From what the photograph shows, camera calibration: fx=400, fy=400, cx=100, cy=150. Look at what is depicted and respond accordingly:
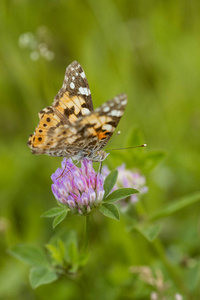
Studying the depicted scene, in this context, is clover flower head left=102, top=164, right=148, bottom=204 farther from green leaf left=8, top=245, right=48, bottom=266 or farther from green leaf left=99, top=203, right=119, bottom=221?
green leaf left=8, top=245, right=48, bottom=266

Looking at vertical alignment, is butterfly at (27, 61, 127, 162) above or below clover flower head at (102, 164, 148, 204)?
above

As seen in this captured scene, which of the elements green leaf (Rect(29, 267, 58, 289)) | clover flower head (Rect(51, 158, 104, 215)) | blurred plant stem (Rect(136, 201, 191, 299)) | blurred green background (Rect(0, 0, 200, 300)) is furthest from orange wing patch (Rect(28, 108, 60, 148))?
blurred plant stem (Rect(136, 201, 191, 299))

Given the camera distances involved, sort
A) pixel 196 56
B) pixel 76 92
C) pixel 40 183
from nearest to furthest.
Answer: pixel 76 92 → pixel 40 183 → pixel 196 56

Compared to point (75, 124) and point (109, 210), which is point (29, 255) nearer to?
point (109, 210)

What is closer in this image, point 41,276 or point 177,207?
point 41,276

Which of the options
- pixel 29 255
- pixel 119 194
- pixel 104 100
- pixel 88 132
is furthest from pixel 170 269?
pixel 104 100

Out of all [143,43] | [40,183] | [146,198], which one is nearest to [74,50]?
[143,43]

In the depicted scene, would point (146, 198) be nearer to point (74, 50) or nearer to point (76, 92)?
point (76, 92)
